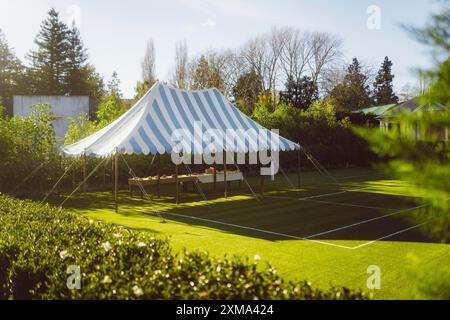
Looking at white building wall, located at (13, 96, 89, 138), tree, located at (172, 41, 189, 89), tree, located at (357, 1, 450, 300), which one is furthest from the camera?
tree, located at (172, 41, 189, 89)

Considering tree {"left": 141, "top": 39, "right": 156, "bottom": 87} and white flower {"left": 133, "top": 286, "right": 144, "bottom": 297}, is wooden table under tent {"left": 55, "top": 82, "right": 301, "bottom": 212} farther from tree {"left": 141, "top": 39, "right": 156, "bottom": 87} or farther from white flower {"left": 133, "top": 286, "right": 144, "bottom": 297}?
tree {"left": 141, "top": 39, "right": 156, "bottom": 87}

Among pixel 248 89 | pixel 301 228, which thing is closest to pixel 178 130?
pixel 301 228

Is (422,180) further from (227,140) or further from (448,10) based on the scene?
(227,140)

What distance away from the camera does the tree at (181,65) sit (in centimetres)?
3775

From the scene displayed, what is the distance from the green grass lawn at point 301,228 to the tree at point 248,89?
80.7ft

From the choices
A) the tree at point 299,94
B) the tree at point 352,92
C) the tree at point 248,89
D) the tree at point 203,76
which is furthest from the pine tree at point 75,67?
the tree at point 352,92

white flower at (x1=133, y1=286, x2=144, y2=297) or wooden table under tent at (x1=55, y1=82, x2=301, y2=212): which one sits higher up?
wooden table under tent at (x1=55, y1=82, x2=301, y2=212)

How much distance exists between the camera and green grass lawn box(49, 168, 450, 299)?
6.49m

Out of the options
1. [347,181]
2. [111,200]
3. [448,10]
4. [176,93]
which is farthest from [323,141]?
[448,10]

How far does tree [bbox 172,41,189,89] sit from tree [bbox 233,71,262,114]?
17.1 ft

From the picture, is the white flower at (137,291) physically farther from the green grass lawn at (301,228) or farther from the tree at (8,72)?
the tree at (8,72)

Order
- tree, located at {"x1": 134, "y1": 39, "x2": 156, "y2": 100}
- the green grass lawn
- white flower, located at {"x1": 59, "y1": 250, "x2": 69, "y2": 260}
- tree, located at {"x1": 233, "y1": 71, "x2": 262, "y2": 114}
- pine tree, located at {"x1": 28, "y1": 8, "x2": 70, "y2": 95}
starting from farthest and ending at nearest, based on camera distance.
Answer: pine tree, located at {"x1": 28, "y1": 8, "x2": 70, "y2": 95} < tree, located at {"x1": 233, "y1": 71, "x2": 262, "y2": 114} < tree, located at {"x1": 134, "y1": 39, "x2": 156, "y2": 100} < the green grass lawn < white flower, located at {"x1": 59, "y1": 250, "x2": 69, "y2": 260}

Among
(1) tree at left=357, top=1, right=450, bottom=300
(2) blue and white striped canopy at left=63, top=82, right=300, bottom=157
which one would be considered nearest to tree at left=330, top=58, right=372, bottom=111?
(2) blue and white striped canopy at left=63, top=82, right=300, bottom=157

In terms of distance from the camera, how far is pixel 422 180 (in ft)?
5.28
